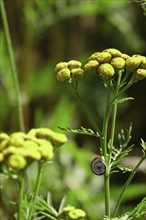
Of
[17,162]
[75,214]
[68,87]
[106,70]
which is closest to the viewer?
[17,162]

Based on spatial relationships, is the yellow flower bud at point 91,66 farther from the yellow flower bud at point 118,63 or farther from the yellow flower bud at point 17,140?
the yellow flower bud at point 17,140

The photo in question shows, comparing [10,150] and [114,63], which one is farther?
[114,63]

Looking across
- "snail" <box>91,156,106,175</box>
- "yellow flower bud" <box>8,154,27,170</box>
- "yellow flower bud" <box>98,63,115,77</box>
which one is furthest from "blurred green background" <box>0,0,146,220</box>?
"yellow flower bud" <box>8,154,27,170</box>

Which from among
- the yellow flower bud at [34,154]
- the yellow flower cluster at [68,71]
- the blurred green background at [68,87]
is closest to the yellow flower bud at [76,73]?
the yellow flower cluster at [68,71]

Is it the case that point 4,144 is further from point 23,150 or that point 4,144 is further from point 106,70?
point 106,70

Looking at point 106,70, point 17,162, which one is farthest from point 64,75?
point 17,162

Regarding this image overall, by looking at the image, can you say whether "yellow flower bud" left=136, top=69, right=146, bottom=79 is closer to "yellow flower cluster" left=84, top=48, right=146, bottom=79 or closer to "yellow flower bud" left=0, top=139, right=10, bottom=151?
"yellow flower cluster" left=84, top=48, right=146, bottom=79
